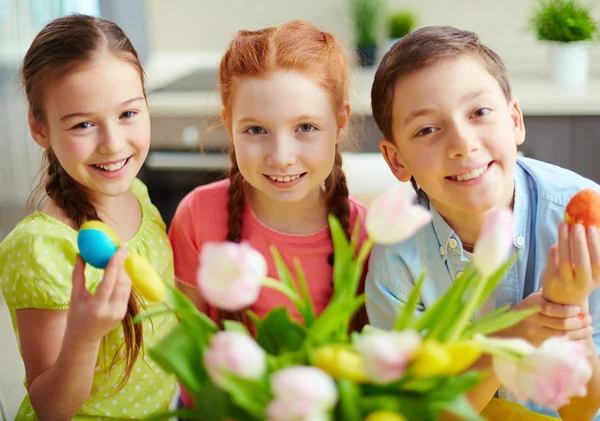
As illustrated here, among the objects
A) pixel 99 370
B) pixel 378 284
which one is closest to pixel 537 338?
pixel 378 284

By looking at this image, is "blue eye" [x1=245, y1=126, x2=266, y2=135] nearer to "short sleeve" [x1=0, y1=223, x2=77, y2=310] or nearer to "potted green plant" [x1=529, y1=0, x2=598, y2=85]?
"short sleeve" [x1=0, y1=223, x2=77, y2=310]

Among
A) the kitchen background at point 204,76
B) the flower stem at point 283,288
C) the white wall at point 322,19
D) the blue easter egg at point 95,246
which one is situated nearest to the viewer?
the flower stem at point 283,288

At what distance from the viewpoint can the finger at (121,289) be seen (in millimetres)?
804

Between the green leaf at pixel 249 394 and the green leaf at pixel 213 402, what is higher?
the green leaf at pixel 249 394

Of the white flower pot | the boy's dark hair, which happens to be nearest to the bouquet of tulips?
the boy's dark hair

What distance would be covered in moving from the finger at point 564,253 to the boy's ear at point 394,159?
1.28 ft

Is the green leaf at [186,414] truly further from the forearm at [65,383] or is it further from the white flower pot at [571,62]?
the white flower pot at [571,62]

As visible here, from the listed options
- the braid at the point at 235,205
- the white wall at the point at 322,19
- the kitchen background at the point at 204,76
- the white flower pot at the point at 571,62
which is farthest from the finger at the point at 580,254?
the white wall at the point at 322,19

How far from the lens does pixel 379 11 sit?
120 inches

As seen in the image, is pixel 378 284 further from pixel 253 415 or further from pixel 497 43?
pixel 497 43

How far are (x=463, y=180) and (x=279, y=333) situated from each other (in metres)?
0.49

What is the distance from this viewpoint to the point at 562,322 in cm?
85

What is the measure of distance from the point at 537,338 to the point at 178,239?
728 millimetres

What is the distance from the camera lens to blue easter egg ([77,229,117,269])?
74cm
